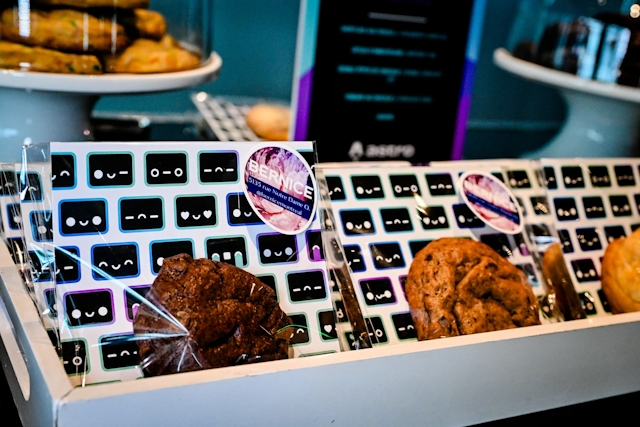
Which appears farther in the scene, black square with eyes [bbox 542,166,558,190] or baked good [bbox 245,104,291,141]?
baked good [bbox 245,104,291,141]

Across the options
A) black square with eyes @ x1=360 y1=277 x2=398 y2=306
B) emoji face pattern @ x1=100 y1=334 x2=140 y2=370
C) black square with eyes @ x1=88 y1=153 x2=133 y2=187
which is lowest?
emoji face pattern @ x1=100 y1=334 x2=140 y2=370

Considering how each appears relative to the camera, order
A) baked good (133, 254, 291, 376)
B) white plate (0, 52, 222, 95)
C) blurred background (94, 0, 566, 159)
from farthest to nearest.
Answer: blurred background (94, 0, 566, 159) < white plate (0, 52, 222, 95) < baked good (133, 254, 291, 376)

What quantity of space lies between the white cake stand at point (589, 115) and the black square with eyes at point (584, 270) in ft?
2.05

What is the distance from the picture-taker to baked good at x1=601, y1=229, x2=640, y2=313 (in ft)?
3.15

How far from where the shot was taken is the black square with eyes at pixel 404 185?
0.97m

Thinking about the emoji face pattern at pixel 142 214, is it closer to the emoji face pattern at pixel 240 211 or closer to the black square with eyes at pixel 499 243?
the emoji face pattern at pixel 240 211

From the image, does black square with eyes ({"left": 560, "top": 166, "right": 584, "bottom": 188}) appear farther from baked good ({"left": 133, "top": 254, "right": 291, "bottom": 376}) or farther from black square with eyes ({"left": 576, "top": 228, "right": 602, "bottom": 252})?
baked good ({"left": 133, "top": 254, "right": 291, "bottom": 376})

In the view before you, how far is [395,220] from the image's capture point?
940mm

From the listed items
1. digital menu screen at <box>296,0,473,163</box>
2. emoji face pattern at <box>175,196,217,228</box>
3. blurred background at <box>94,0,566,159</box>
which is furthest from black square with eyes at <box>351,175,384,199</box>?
blurred background at <box>94,0,566,159</box>

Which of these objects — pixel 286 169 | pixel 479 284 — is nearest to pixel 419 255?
pixel 479 284

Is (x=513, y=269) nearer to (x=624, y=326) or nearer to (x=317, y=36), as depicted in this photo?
(x=624, y=326)

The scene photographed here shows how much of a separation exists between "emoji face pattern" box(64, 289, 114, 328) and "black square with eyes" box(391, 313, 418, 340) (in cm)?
38

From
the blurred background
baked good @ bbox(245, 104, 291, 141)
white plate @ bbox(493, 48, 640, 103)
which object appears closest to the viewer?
white plate @ bbox(493, 48, 640, 103)

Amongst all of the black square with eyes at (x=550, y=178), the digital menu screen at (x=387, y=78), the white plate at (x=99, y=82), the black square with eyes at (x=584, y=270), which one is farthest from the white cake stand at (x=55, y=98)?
the black square with eyes at (x=584, y=270)
